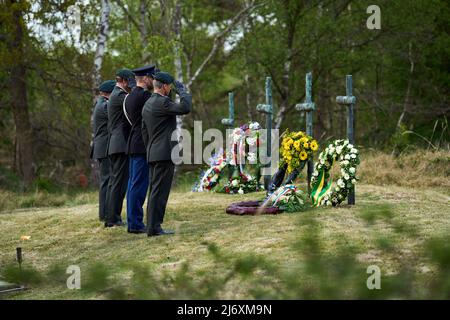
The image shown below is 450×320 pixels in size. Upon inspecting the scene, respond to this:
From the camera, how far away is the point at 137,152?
1029 cm

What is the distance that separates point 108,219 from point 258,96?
18.5 m

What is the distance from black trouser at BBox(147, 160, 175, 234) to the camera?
32.1ft

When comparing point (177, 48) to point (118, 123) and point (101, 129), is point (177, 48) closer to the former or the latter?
point (101, 129)

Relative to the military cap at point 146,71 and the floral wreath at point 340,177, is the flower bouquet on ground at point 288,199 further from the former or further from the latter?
the military cap at point 146,71

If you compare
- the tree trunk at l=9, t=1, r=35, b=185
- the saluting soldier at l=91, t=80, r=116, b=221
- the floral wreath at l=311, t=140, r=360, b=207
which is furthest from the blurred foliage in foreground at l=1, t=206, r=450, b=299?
the tree trunk at l=9, t=1, r=35, b=185

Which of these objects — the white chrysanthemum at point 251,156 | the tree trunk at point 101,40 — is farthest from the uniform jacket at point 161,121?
the tree trunk at point 101,40

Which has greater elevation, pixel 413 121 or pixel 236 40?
pixel 236 40

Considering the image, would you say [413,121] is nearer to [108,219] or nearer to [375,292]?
[108,219]

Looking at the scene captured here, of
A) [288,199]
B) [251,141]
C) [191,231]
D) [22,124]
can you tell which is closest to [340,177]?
[288,199]

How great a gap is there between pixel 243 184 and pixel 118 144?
154 inches

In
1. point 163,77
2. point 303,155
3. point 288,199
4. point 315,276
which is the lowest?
point 288,199

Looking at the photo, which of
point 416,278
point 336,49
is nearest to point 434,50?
point 336,49

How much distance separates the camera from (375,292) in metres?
2.28

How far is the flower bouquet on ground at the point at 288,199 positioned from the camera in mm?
11039
